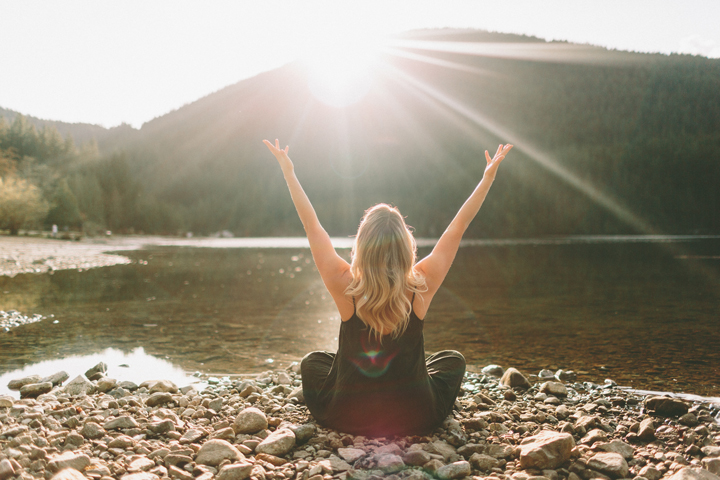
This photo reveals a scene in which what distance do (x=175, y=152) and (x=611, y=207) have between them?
463 feet

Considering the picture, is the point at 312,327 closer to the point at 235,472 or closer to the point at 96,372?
the point at 96,372

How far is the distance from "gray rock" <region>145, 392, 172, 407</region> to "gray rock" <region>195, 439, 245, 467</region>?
1844mm

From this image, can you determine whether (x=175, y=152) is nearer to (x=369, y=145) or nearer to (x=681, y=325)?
(x=369, y=145)

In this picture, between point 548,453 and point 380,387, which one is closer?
point 548,453

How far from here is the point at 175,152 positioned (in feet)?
525

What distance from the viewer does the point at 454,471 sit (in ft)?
11.1

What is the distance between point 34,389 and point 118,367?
1843 millimetres

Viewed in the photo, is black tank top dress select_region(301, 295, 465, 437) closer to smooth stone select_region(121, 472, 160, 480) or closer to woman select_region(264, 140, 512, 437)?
woman select_region(264, 140, 512, 437)

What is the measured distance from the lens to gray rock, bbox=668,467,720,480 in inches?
125

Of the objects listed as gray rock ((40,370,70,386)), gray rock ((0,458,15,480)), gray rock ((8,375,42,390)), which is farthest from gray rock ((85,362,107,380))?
gray rock ((0,458,15,480))

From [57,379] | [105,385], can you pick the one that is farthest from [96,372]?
[105,385]

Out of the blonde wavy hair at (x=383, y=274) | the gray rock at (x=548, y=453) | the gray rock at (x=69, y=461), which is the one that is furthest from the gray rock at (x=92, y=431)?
the gray rock at (x=548, y=453)

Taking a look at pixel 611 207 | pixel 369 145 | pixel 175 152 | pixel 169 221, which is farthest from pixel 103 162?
pixel 611 207

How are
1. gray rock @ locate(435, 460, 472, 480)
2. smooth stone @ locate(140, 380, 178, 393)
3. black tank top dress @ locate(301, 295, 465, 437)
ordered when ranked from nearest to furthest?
gray rock @ locate(435, 460, 472, 480)
black tank top dress @ locate(301, 295, 465, 437)
smooth stone @ locate(140, 380, 178, 393)
